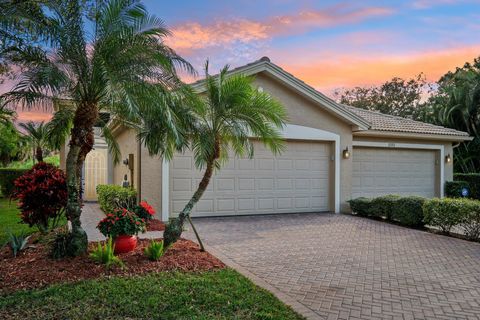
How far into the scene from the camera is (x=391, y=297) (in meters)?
5.05

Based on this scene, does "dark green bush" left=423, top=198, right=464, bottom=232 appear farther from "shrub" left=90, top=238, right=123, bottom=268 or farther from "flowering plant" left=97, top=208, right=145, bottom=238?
"shrub" left=90, top=238, right=123, bottom=268

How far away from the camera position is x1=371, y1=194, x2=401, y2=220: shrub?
38.4 ft

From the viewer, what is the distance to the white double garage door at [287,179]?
11727 mm

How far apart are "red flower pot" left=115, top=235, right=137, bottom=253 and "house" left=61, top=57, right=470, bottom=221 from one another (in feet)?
14.4

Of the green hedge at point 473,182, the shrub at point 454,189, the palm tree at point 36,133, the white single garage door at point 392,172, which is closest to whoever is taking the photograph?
the white single garage door at point 392,172

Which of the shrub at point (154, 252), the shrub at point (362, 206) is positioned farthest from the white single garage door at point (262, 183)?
the shrub at point (154, 252)

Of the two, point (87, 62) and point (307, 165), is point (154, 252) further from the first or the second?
point (307, 165)

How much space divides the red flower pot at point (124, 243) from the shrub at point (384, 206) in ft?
28.1

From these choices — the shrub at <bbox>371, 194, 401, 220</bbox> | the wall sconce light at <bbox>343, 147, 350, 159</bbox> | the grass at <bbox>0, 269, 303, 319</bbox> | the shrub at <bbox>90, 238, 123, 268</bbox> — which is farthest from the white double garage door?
the grass at <bbox>0, 269, 303, 319</bbox>

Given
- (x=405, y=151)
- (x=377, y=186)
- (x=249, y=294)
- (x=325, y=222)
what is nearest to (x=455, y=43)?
(x=405, y=151)

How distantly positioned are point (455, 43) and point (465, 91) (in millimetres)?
12676

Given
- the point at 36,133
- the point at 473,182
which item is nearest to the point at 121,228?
the point at 36,133

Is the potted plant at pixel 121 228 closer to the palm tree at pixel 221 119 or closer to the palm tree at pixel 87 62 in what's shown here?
the palm tree at pixel 87 62

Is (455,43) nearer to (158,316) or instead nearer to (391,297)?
(391,297)
